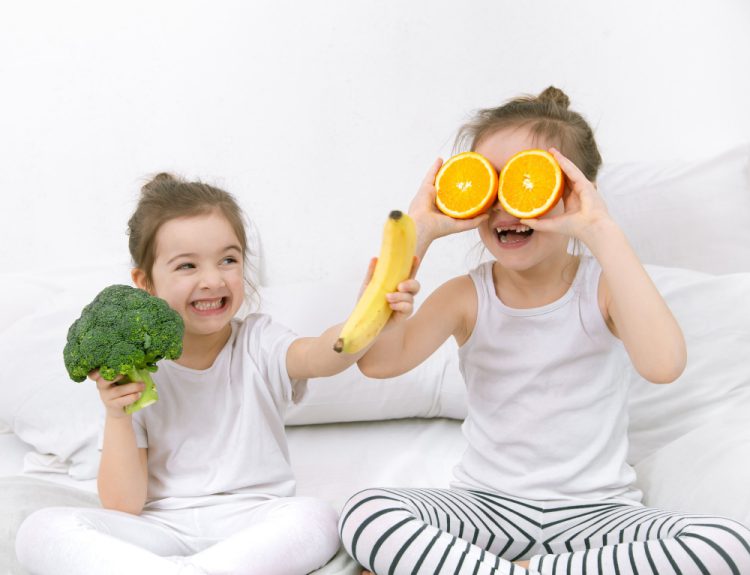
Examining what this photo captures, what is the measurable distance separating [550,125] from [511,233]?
0.21 m

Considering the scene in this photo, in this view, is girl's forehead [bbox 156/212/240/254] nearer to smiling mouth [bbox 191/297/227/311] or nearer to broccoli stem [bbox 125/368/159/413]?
smiling mouth [bbox 191/297/227/311]

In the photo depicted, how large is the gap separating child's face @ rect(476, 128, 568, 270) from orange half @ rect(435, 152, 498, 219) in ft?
0.13

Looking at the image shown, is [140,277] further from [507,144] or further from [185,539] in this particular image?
[507,144]

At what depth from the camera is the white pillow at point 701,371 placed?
1.77 metres

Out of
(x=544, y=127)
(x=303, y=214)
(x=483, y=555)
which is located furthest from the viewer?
(x=303, y=214)

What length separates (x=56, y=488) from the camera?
1.67m

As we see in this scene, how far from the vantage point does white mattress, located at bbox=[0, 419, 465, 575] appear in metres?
1.81

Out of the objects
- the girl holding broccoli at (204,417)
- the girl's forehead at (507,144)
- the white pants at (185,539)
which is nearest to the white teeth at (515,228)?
the girl's forehead at (507,144)

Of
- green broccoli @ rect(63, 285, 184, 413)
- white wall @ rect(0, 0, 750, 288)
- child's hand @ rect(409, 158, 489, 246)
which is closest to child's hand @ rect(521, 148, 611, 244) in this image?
child's hand @ rect(409, 158, 489, 246)

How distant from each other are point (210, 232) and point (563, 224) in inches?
25.0

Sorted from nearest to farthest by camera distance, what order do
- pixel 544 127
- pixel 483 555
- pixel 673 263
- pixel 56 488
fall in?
pixel 483 555
pixel 544 127
pixel 56 488
pixel 673 263

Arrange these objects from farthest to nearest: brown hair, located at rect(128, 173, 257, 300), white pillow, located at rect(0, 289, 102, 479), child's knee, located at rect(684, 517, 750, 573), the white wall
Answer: the white wall → white pillow, located at rect(0, 289, 102, 479) → brown hair, located at rect(128, 173, 257, 300) → child's knee, located at rect(684, 517, 750, 573)

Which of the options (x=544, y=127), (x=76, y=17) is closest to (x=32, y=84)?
(x=76, y=17)

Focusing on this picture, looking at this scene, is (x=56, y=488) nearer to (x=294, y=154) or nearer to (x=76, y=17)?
(x=294, y=154)
